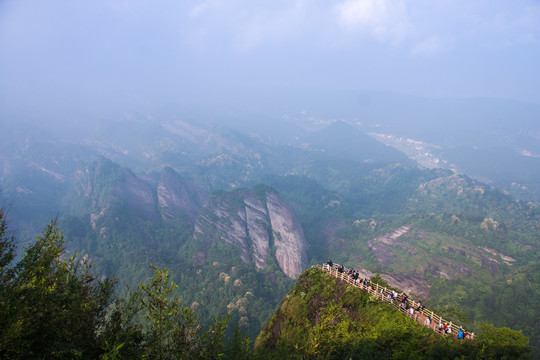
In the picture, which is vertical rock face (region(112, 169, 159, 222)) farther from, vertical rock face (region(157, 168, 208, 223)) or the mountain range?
vertical rock face (region(157, 168, 208, 223))

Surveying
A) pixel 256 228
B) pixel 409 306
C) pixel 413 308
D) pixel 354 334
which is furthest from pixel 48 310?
pixel 256 228

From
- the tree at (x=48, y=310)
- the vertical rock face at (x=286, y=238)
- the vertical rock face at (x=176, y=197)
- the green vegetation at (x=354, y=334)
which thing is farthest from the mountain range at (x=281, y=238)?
the tree at (x=48, y=310)

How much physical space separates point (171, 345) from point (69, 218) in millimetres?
108070

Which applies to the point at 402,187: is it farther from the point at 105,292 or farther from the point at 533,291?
the point at 105,292

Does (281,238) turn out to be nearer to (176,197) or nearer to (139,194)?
(176,197)

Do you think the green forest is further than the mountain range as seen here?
No

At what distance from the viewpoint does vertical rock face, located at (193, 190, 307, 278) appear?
3489 inches

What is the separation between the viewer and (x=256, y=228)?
317ft

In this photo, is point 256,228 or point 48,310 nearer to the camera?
point 48,310

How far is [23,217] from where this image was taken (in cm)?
12494

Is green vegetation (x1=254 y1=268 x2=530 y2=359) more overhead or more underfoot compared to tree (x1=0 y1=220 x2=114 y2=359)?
more overhead

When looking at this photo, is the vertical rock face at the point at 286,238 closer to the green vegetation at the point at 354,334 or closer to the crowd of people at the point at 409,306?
the green vegetation at the point at 354,334

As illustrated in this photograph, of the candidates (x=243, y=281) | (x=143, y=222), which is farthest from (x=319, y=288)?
(x=143, y=222)

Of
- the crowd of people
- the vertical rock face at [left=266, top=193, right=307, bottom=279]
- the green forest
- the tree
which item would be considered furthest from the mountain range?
the tree
